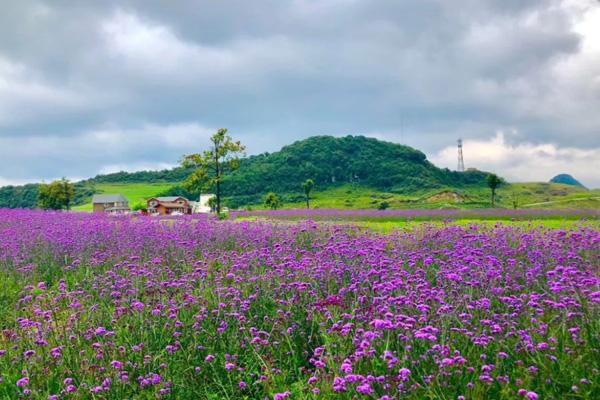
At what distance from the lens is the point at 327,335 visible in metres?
4.10

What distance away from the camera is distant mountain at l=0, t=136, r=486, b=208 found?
373 feet

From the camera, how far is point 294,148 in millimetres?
140625

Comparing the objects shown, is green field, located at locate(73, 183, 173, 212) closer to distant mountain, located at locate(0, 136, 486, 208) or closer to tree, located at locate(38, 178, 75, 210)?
distant mountain, located at locate(0, 136, 486, 208)

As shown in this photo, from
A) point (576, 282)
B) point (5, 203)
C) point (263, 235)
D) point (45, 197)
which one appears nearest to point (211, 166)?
point (263, 235)

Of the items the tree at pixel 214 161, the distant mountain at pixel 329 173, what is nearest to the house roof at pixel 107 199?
the distant mountain at pixel 329 173

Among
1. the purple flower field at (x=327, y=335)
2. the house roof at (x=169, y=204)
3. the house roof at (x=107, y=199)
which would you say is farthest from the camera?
the house roof at (x=169, y=204)

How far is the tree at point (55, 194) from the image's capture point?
237 ft

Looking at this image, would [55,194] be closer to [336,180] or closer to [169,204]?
[169,204]

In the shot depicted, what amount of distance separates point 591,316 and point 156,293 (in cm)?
484

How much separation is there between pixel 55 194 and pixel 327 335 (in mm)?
78269

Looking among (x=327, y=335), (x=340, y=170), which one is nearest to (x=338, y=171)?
(x=340, y=170)

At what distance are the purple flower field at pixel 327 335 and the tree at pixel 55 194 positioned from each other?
238ft

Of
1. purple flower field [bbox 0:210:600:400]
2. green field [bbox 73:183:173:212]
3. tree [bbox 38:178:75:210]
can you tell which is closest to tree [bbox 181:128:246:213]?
purple flower field [bbox 0:210:600:400]

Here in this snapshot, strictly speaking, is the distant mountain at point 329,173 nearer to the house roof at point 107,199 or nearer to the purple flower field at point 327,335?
the house roof at point 107,199
